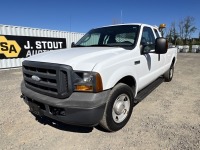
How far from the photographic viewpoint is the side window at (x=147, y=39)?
12.7ft

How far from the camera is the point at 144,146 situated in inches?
110

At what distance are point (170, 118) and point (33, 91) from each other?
9.01 ft

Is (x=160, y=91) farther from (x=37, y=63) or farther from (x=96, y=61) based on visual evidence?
(x=37, y=63)

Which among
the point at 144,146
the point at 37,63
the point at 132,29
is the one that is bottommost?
the point at 144,146

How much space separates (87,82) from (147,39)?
232cm

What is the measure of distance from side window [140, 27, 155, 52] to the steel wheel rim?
122 centimetres

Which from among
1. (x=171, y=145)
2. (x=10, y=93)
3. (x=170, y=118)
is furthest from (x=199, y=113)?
(x=10, y=93)

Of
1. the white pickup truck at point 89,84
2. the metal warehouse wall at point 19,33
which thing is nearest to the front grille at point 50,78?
the white pickup truck at point 89,84

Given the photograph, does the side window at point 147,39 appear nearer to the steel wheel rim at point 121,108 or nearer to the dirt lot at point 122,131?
the steel wheel rim at point 121,108

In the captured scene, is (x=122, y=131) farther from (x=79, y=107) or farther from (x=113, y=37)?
(x=113, y=37)

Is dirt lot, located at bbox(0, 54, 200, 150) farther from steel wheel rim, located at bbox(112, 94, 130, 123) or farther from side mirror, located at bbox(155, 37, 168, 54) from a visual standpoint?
side mirror, located at bbox(155, 37, 168, 54)

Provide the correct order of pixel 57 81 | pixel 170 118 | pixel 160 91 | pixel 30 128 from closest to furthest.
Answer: pixel 57 81 → pixel 30 128 → pixel 170 118 → pixel 160 91

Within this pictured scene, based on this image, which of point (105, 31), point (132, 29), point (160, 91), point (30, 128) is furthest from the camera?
point (160, 91)

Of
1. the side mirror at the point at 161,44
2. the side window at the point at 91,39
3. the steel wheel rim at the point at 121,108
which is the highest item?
the side window at the point at 91,39
